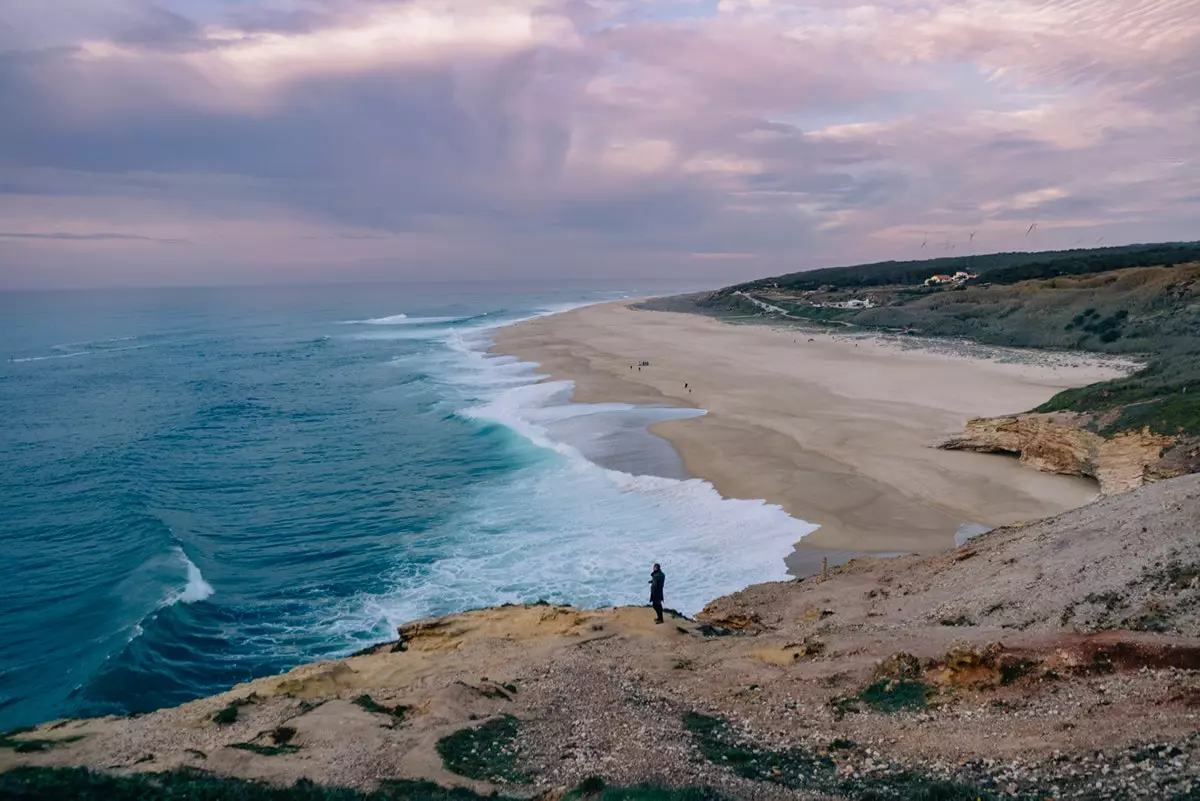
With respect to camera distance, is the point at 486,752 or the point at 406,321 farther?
the point at 406,321

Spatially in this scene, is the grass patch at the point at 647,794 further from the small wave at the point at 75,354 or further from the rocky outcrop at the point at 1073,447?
the small wave at the point at 75,354

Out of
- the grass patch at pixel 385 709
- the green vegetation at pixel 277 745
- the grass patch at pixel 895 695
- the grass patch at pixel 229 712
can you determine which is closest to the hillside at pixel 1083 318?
the grass patch at pixel 895 695

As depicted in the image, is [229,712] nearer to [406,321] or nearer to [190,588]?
[190,588]

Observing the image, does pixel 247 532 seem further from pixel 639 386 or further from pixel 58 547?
pixel 639 386

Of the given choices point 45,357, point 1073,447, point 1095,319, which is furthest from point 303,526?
point 45,357

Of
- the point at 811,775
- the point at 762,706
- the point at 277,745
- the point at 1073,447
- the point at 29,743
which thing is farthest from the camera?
the point at 1073,447

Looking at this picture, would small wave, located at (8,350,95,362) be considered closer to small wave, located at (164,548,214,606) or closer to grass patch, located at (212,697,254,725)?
small wave, located at (164,548,214,606)
